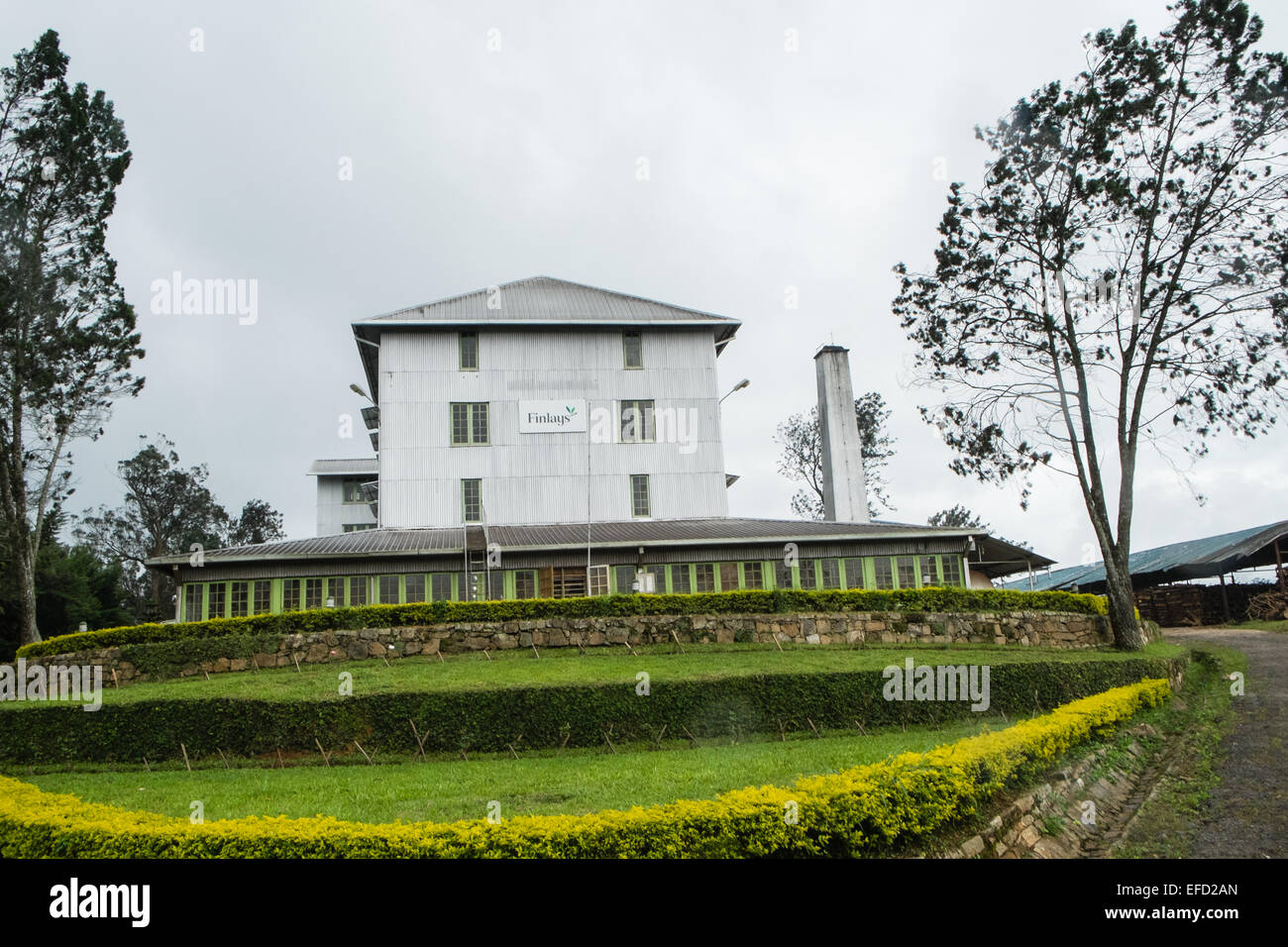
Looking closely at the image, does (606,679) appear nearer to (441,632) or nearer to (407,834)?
(441,632)

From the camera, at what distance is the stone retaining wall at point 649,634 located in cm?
2220

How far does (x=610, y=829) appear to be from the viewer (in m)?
7.87

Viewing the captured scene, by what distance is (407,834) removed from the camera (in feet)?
25.6

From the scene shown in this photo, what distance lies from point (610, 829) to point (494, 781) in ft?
17.7

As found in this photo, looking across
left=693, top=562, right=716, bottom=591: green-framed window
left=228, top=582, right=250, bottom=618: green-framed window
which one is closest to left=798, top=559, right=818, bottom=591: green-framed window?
left=693, top=562, right=716, bottom=591: green-framed window

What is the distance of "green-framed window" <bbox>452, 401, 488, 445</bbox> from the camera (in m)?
33.1

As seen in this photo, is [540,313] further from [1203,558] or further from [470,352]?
[1203,558]

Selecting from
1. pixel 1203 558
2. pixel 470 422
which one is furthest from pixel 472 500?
pixel 1203 558

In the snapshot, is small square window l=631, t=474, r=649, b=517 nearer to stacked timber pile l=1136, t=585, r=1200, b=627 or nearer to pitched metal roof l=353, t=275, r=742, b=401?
pitched metal roof l=353, t=275, r=742, b=401

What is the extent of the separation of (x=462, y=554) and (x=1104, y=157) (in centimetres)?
2154

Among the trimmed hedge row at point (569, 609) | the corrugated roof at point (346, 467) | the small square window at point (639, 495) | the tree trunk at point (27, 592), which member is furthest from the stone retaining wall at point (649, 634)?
the corrugated roof at point (346, 467)

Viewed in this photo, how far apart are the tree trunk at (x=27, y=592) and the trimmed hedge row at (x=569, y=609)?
5364 mm

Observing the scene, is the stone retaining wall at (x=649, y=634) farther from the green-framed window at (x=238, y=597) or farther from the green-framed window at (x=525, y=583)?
the green-framed window at (x=238, y=597)

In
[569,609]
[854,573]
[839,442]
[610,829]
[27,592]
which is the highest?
[839,442]
